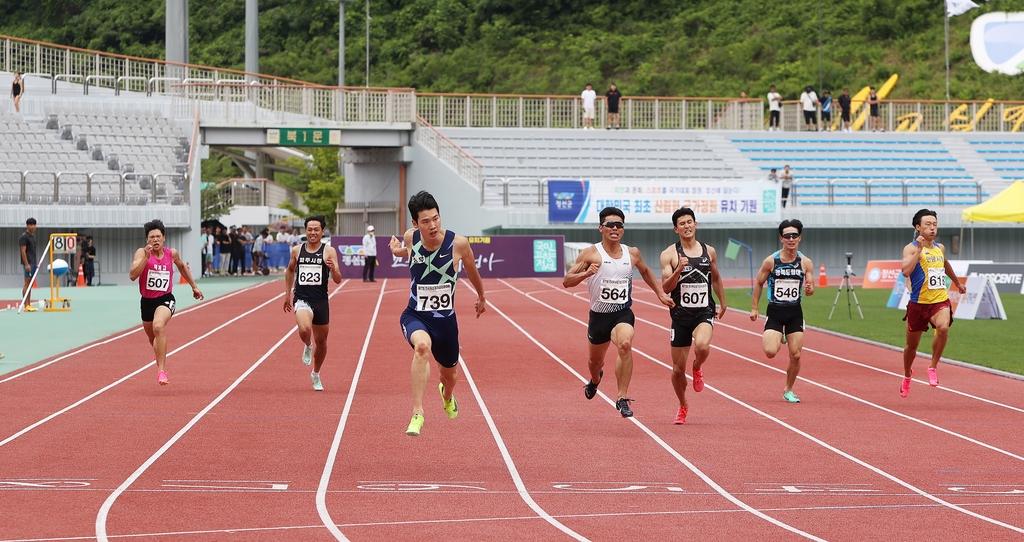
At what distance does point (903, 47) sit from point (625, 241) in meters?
32.8

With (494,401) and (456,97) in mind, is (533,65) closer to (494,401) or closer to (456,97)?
(456,97)

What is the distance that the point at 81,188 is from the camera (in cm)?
3384

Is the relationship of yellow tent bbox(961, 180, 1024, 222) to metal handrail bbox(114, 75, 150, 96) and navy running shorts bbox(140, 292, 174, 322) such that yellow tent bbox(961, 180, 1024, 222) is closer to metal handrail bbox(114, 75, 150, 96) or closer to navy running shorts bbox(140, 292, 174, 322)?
navy running shorts bbox(140, 292, 174, 322)

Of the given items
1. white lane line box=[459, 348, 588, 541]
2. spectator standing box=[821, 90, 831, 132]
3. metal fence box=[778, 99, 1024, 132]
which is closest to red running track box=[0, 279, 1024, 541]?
white lane line box=[459, 348, 588, 541]

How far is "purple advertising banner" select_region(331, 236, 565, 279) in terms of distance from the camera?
3597cm

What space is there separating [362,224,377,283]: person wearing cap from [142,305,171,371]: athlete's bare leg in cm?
1970

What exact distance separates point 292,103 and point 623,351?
3228 centimetres

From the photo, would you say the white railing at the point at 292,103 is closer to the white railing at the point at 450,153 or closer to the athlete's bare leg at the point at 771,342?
the white railing at the point at 450,153

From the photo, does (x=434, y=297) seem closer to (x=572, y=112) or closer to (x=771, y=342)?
(x=771, y=342)

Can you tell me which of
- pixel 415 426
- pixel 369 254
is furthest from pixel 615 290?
pixel 369 254

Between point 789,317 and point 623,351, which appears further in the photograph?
point 789,317

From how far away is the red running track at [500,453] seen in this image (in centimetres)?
712

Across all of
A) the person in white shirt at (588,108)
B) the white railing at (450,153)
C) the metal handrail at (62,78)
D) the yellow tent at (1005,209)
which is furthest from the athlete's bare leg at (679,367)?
the metal handrail at (62,78)

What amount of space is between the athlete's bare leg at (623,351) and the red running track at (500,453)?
42cm
